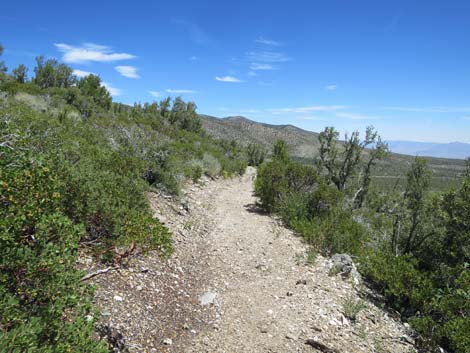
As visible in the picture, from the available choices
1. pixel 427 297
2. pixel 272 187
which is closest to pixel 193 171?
pixel 272 187

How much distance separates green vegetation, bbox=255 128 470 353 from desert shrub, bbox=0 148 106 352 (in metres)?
5.51

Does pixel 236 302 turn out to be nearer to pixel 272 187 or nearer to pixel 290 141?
pixel 272 187

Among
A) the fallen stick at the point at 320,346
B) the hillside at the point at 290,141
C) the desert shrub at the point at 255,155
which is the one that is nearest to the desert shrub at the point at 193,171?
the fallen stick at the point at 320,346

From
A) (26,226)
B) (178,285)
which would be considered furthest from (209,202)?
(26,226)

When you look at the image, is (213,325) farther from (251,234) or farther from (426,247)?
(426,247)

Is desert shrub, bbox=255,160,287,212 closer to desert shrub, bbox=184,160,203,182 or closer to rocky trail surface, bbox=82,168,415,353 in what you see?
desert shrub, bbox=184,160,203,182

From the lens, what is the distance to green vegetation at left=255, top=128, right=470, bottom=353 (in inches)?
281

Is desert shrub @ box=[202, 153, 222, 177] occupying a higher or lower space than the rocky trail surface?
higher

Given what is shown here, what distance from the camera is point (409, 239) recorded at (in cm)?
1195

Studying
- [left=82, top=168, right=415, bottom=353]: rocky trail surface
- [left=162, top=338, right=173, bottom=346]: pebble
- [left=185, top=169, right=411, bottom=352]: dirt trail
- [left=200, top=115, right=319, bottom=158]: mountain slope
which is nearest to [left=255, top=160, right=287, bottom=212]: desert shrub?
[left=185, top=169, right=411, bottom=352]: dirt trail

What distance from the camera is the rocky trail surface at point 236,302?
16.3ft

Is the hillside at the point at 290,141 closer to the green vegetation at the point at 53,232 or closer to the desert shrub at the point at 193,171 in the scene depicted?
the desert shrub at the point at 193,171

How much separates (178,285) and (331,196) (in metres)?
8.15

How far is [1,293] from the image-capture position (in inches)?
94.2
